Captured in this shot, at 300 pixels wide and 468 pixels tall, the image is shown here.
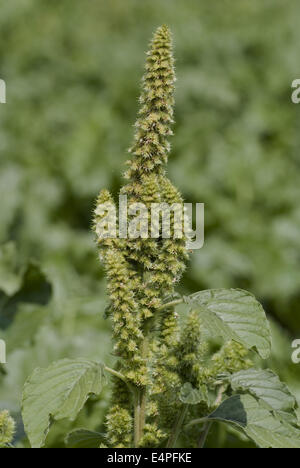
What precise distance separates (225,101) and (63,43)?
257cm

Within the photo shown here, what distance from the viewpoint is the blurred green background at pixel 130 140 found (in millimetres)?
5871

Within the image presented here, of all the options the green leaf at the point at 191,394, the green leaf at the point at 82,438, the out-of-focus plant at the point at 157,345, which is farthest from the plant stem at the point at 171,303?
the green leaf at the point at 82,438

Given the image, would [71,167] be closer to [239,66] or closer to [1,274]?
[239,66]

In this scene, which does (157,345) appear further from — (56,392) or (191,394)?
(56,392)

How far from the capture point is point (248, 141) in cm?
741

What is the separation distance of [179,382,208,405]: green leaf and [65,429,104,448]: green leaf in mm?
309

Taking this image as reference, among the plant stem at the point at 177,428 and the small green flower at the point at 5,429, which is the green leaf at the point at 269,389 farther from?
the small green flower at the point at 5,429

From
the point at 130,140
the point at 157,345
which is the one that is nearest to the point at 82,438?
the point at 157,345

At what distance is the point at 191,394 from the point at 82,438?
375 mm

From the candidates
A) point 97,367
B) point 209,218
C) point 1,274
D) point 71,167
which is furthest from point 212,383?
point 71,167

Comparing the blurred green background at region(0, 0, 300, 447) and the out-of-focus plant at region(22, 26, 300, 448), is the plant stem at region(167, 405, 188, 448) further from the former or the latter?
the blurred green background at region(0, 0, 300, 447)

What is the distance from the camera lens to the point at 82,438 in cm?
204

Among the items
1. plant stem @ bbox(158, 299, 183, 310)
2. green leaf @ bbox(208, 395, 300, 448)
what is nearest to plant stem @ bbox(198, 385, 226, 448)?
green leaf @ bbox(208, 395, 300, 448)

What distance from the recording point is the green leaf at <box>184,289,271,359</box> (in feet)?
5.88
